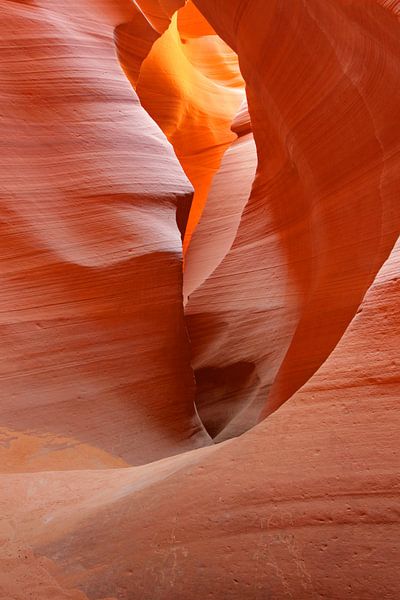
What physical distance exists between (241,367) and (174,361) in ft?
4.05

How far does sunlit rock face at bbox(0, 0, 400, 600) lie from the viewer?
4.49ft

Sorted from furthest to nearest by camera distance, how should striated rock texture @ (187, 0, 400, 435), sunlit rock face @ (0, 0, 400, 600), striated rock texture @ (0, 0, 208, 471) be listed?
striated rock texture @ (0, 0, 208, 471), striated rock texture @ (187, 0, 400, 435), sunlit rock face @ (0, 0, 400, 600)

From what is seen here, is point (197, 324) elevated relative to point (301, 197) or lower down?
lower down

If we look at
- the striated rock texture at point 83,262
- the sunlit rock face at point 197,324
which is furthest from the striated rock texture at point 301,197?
the striated rock texture at point 83,262

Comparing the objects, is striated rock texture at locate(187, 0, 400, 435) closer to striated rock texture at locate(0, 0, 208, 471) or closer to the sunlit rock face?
the sunlit rock face

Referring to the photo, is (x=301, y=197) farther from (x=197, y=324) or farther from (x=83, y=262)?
(x=83, y=262)

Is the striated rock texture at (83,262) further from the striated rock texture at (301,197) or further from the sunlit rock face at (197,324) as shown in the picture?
the striated rock texture at (301,197)

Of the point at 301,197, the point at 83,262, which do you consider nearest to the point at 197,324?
the point at 301,197

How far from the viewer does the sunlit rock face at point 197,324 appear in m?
1.37

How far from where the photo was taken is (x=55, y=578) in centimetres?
153

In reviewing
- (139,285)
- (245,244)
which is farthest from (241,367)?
(139,285)

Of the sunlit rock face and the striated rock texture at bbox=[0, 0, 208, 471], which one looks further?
the striated rock texture at bbox=[0, 0, 208, 471]

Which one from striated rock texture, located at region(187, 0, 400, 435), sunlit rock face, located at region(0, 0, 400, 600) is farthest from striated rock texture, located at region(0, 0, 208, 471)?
striated rock texture, located at region(187, 0, 400, 435)

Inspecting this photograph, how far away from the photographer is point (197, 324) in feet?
18.7
